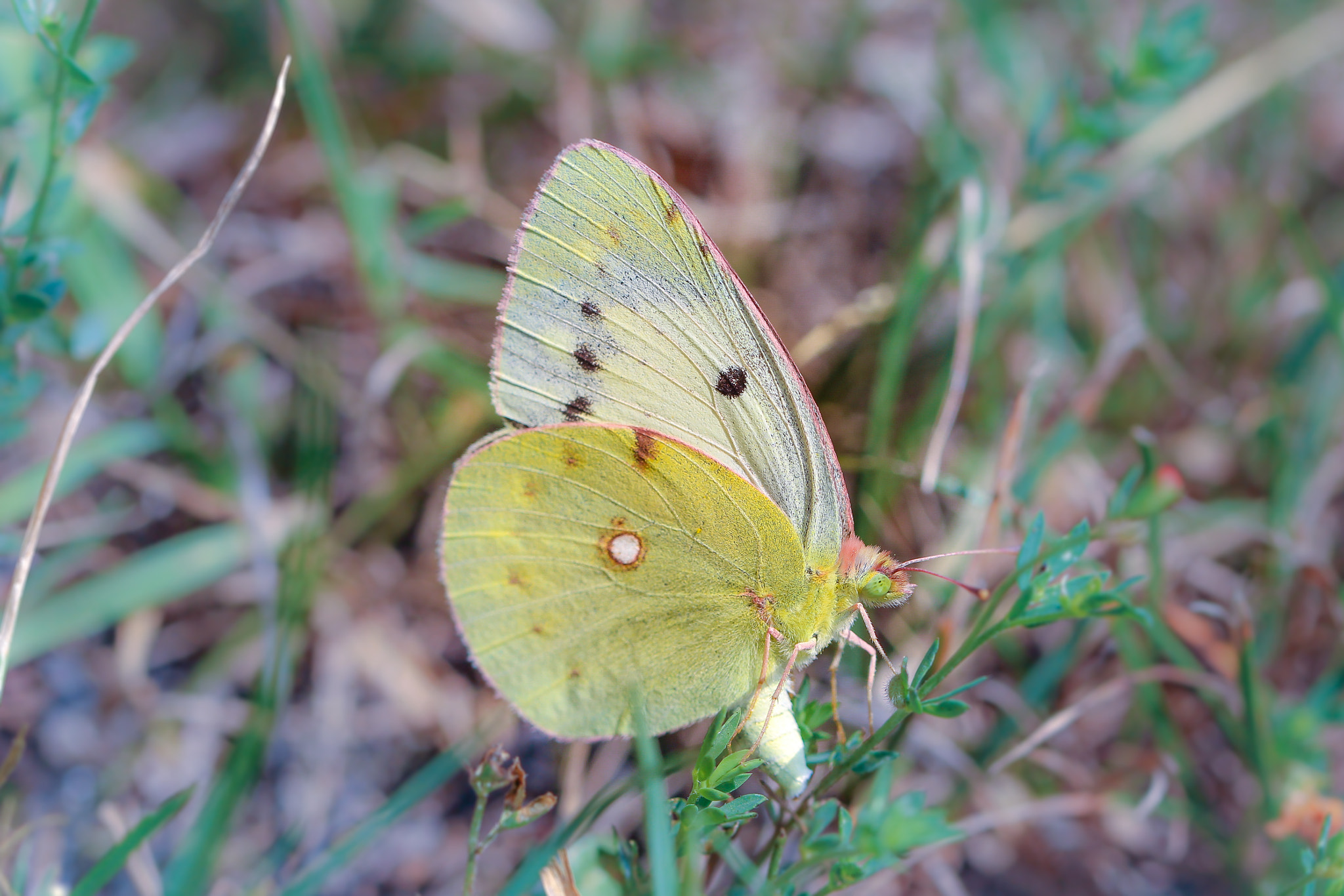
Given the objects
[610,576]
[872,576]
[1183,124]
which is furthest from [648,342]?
[1183,124]

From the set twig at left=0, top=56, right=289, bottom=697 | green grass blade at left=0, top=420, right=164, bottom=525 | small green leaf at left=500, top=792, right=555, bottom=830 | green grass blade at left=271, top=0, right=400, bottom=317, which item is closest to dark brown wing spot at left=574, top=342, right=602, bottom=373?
twig at left=0, top=56, right=289, bottom=697

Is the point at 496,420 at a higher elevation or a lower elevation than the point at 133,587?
lower

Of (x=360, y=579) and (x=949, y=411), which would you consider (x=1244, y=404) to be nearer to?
(x=949, y=411)

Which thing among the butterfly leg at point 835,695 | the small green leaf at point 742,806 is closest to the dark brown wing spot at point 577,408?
the butterfly leg at point 835,695

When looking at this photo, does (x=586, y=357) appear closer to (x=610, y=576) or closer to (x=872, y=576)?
(x=610, y=576)

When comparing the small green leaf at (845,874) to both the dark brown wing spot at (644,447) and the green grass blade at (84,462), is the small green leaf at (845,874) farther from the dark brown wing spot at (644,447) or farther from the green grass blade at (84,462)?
the green grass blade at (84,462)

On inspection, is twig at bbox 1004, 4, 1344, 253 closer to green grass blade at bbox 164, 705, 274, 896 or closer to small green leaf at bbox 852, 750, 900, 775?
small green leaf at bbox 852, 750, 900, 775
